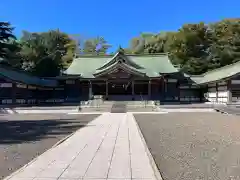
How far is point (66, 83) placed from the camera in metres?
37.6

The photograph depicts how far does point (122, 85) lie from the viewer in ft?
125

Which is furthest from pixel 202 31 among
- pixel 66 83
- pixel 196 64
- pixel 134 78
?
pixel 66 83

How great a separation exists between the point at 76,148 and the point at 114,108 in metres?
20.1

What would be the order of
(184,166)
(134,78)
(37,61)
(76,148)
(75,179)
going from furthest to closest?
1. (37,61)
2. (134,78)
3. (76,148)
4. (184,166)
5. (75,179)

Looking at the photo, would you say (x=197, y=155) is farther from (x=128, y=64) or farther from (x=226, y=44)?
(x=226, y=44)

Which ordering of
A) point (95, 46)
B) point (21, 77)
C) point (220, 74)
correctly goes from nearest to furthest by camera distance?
point (21, 77) → point (220, 74) → point (95, 46)

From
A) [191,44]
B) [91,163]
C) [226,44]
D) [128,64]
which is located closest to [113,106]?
[128,64]

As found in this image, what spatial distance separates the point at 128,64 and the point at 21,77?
13.5 meters

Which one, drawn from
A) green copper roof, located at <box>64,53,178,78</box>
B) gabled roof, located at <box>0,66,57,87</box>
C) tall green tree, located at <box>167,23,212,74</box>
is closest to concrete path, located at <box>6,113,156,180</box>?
gabled roof, located at <box>0,66,57,87</box>

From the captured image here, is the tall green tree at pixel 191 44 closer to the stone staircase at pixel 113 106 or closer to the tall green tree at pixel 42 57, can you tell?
the tall green tree at pixel 42 57

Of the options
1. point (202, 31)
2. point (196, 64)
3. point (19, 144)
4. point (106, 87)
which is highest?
point (202, 31)

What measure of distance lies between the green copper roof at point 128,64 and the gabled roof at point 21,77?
357cm

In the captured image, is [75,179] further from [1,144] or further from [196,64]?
[196,64]

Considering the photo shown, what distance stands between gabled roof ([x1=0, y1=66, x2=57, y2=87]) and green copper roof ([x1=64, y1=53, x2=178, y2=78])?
3.57m
